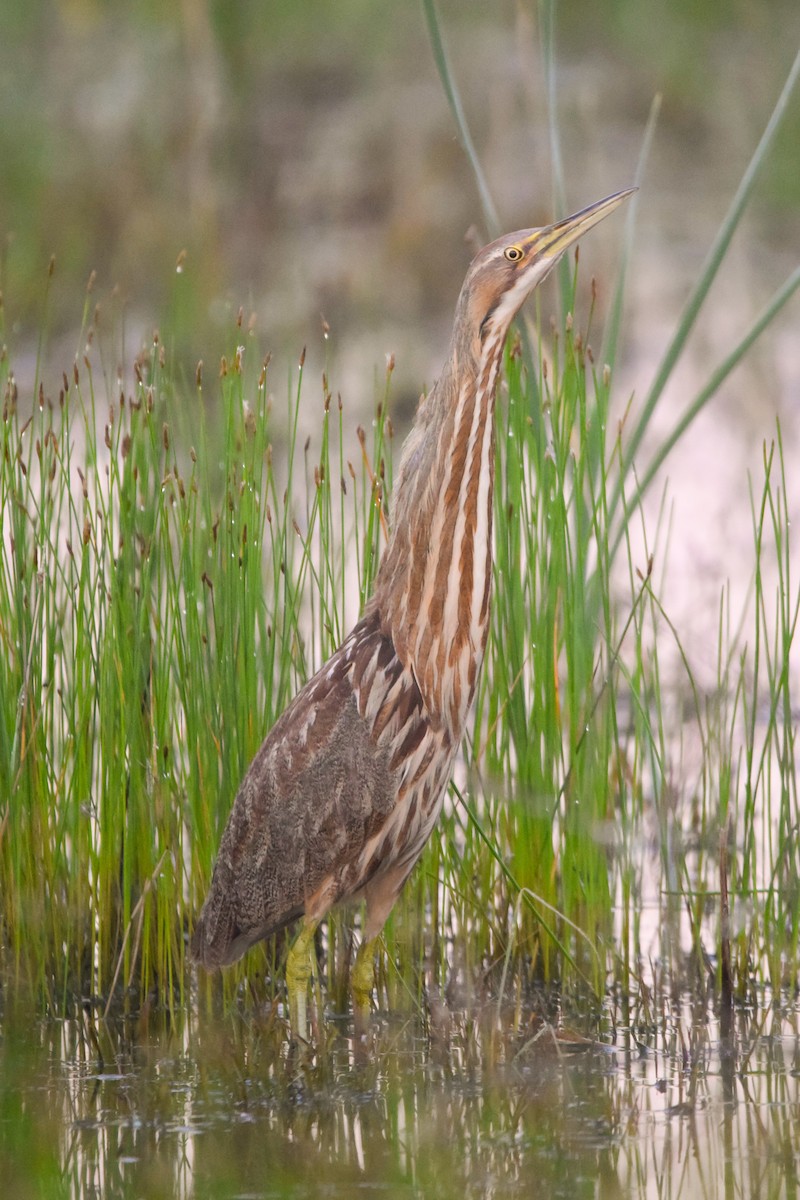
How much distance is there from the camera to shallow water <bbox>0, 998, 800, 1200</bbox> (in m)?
2.40

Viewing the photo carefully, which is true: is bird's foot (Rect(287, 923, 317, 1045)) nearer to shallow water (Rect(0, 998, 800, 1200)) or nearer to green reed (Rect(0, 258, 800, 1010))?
shallow water (Rect(0, 998, 800, 1200))

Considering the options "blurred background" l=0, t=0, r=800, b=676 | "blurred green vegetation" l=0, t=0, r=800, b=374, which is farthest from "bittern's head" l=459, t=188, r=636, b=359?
"blurred green vegetation" l=0, t=0, r=800, b=374

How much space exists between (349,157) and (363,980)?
669cm

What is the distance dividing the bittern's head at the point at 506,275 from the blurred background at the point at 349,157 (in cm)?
469

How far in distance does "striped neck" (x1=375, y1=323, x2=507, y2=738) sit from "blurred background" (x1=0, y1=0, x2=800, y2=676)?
4.66 meters

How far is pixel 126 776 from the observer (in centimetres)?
325

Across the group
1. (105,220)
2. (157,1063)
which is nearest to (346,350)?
(105,220)

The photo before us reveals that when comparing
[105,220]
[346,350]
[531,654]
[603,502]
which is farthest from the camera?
[105,220]

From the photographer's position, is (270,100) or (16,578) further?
(270,100)

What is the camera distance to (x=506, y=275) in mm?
2814

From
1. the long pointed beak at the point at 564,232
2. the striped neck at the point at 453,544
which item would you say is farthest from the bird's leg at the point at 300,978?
the long pointed beak at the point at 564,232

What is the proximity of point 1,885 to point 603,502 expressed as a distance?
131 cm

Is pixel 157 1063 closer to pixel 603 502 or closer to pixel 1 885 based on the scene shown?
pixel 1 885

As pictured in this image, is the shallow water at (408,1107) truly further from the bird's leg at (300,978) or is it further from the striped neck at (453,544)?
the striped neck at (453,544)
